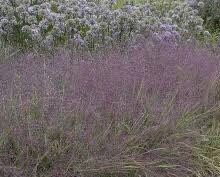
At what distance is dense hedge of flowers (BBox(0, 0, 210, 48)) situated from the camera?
20.4ft

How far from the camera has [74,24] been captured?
634 cm

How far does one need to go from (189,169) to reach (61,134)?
0.92 meters

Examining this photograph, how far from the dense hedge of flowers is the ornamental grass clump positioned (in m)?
1.11

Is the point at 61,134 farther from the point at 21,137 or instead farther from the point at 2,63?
the point at 2,63

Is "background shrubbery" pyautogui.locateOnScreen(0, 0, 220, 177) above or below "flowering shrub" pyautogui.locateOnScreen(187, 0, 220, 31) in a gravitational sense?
above

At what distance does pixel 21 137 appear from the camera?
11.9 ft

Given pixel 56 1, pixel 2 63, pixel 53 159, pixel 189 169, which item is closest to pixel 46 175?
pixel 53 159

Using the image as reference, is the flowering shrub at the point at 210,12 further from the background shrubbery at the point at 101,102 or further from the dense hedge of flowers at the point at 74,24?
the background shrubbery at the point at 101,102

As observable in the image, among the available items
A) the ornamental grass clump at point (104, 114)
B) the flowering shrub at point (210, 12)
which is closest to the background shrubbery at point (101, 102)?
the ornamental grass clump at point (104, 114)

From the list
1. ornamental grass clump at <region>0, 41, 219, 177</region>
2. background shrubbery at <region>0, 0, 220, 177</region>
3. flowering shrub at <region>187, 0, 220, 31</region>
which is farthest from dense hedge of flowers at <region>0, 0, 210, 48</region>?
flowering shrub at <region>187, 0, 220, 31</region>

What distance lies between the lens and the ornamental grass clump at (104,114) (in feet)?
11.9

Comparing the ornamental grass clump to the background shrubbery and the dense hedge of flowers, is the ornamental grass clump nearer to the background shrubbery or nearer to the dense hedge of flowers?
the background shrubbery

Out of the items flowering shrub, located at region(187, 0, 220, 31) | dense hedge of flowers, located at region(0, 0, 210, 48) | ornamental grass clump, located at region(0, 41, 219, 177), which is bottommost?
flowering shrub, located at region(187, 0, 220, 31)

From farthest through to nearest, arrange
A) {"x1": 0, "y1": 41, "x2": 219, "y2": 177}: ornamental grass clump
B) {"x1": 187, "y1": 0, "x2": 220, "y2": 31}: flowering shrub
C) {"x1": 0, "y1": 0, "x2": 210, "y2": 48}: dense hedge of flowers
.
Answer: {"x1": 187, "y1": 0, "x2": 220, "y2": 31}: flowering shrub → {"x1": 0, "y1": 0, "x2": 210, "y2": 48}: dense hedge of flowers → {"x1": 0, "y1": 41, "x2": 219, "y2": 177}: ornamental grass clump
